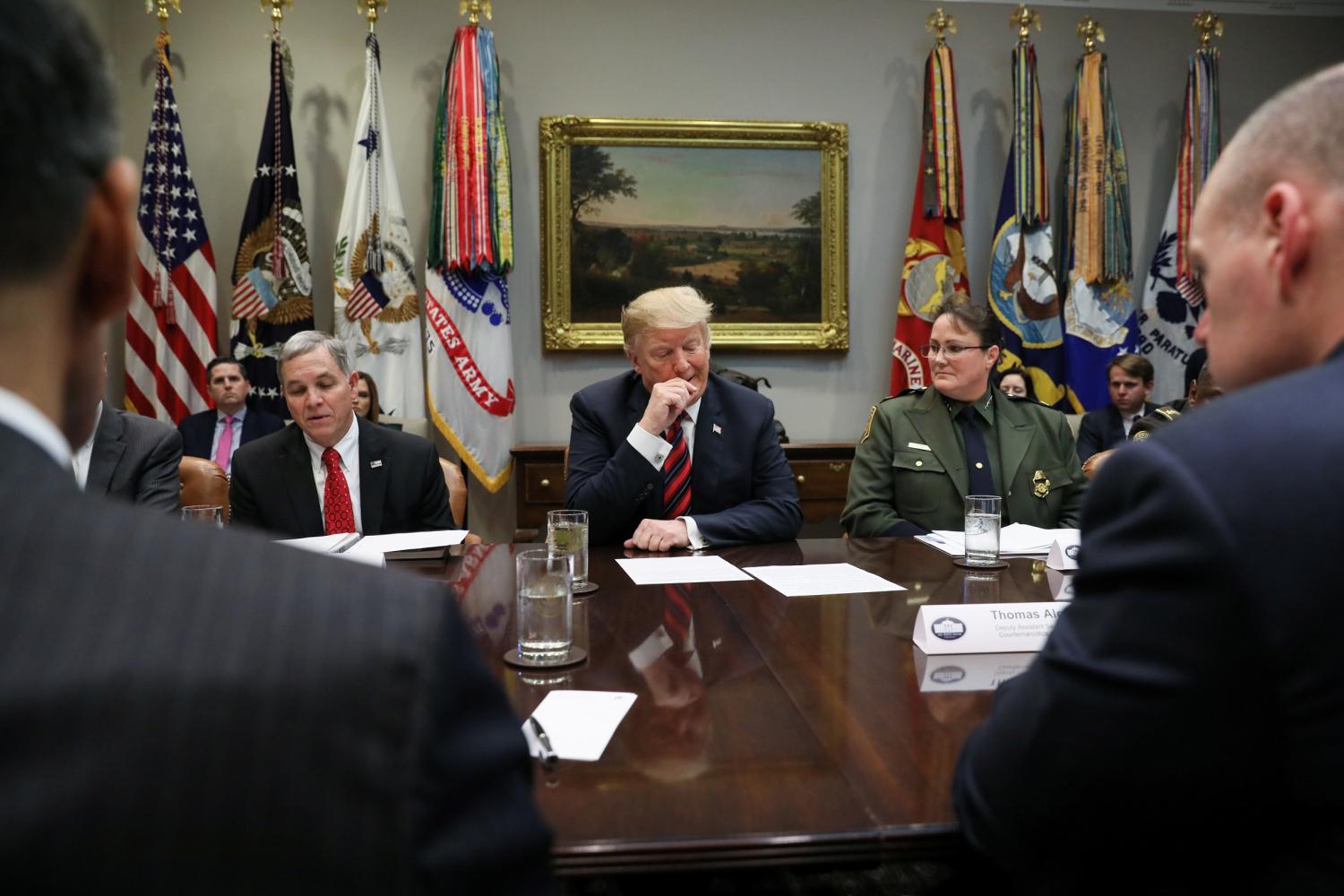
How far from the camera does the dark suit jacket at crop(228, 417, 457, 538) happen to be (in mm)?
2631

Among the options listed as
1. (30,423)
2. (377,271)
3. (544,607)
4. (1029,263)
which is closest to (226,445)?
(377,271)

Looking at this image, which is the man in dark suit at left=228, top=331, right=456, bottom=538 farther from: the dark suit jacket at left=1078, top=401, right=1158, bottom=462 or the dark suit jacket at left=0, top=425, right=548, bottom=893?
the dark suit jacket at left=1078, top=401, right=1158, bottom=462

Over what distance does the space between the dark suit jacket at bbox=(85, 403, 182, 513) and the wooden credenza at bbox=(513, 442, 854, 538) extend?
7.68 ft

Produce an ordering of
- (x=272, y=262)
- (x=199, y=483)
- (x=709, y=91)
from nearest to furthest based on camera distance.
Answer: (x=199, y=483) → (x=272, y=262) → (x=709, y=91)

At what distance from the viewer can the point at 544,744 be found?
3.36 ft

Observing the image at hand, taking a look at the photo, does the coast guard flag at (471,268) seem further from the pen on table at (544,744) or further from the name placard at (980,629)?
the pen on table at (544,744)

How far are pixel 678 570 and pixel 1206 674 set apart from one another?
145cm

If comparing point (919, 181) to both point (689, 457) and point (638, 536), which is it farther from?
point (638, 536)

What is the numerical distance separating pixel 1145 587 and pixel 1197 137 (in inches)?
219

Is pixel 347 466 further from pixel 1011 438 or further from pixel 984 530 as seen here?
pixel 1011 438

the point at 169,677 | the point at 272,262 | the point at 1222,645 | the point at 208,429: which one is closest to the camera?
Answer: the point at 169,677

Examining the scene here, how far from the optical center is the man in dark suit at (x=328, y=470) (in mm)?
2643

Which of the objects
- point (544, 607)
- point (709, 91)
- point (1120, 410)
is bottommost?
point (544, 607)

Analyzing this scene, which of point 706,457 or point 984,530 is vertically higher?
point 706,457
